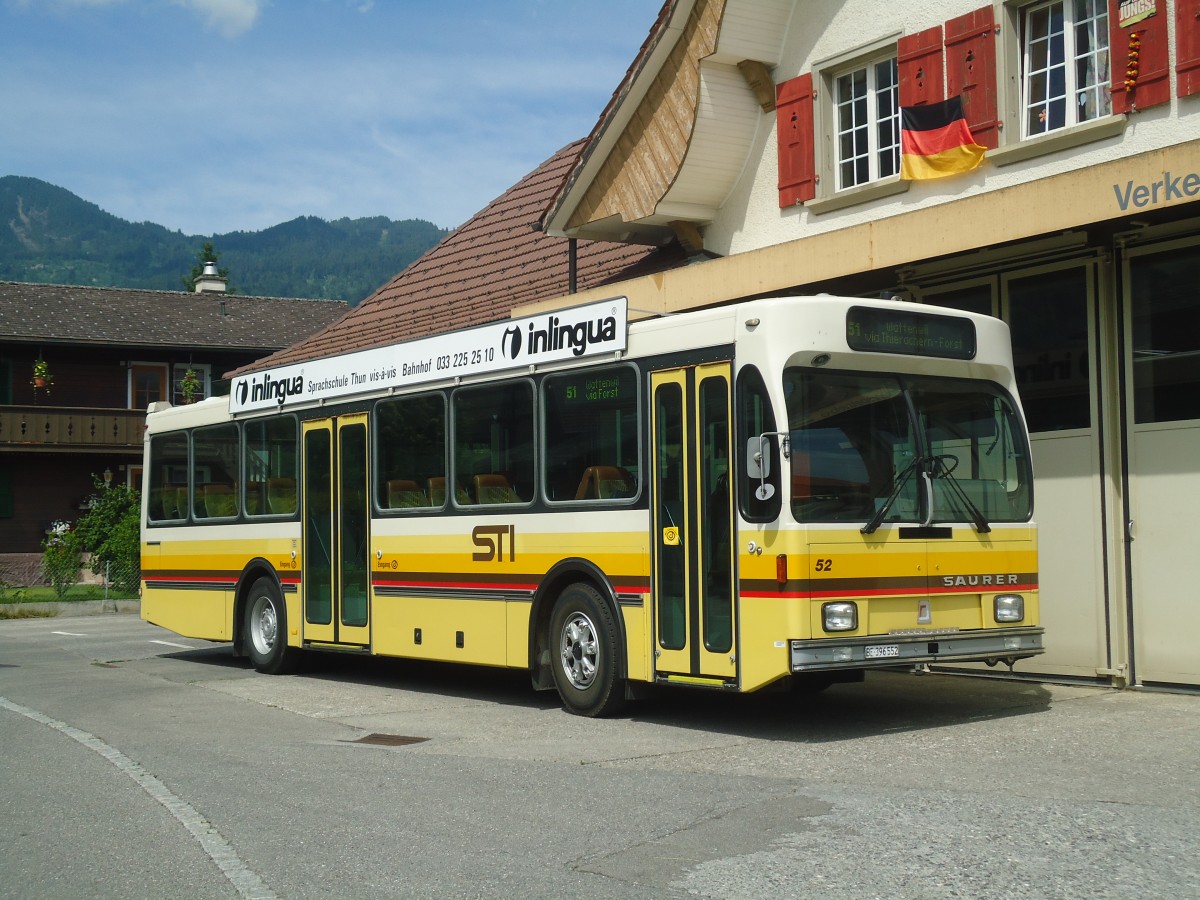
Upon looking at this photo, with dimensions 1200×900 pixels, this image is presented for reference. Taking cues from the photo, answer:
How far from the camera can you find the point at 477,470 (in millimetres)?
12719

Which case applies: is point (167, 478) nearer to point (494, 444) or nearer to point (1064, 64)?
point (494, 444)

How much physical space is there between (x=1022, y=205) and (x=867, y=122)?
374cm

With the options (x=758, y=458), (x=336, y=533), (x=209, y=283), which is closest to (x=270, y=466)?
(x=336, y=533)

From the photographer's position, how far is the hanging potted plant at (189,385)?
46781mm

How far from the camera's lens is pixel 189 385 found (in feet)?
154

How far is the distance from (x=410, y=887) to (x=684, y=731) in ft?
15.6

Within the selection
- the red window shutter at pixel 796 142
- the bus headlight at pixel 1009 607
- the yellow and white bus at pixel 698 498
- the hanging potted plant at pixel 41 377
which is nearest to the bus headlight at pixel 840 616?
the yellow and white bus at pixel 698 498

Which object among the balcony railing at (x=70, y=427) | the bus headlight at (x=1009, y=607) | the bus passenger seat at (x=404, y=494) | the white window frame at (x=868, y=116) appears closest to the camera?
the bus headlight at (x=1009, y=607)

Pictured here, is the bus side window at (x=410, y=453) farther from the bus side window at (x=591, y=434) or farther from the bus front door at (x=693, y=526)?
the bus front door at (x=693, y=526)

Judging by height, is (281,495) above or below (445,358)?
below

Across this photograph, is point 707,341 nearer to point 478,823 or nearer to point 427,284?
point 478,823

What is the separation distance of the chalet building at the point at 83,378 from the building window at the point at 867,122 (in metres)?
31.2

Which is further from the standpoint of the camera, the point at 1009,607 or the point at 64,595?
the point at 64,595

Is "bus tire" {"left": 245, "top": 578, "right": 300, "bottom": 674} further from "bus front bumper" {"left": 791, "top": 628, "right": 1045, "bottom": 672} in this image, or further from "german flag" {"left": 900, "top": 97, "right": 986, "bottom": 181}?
"german flag" {"left": 900, "top": 97, "right": 986, "bottom": 181}
